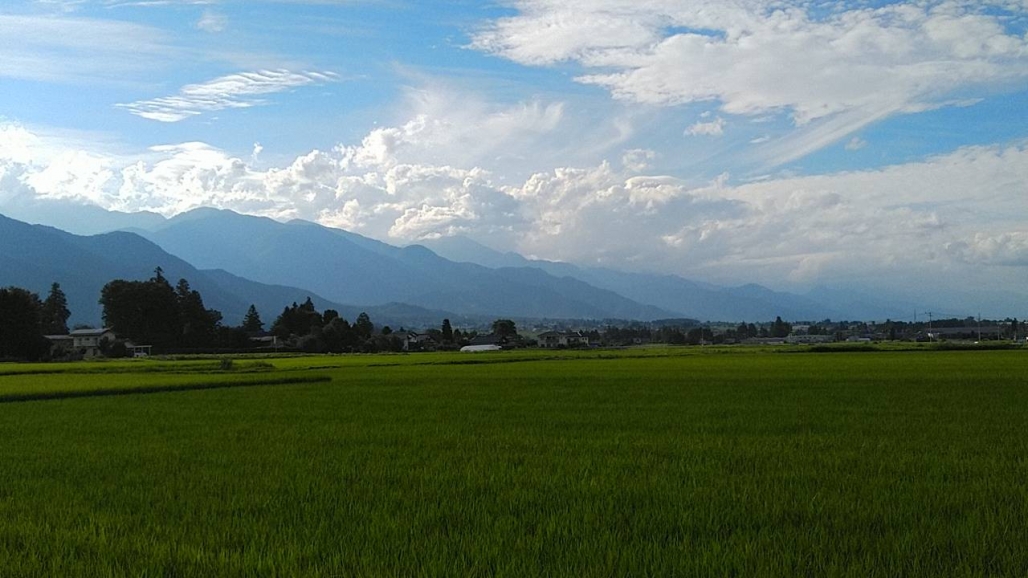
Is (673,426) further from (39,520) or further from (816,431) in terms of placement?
(39,520)

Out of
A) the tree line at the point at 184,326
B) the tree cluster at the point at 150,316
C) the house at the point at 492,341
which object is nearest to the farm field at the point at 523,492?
the tree line at the point at 184,326

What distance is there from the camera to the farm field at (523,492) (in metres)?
6.27

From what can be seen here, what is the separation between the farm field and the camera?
627 cm

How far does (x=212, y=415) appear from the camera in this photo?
757 inches

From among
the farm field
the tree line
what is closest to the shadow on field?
the farm field

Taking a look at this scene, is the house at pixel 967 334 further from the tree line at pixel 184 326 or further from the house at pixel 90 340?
the house at pixel 90 340

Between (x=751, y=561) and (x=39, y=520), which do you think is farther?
(x=39, y=520)

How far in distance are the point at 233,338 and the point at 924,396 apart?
302 feet

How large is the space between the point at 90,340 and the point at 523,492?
107 m

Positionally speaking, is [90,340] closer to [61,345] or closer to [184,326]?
[184,326]

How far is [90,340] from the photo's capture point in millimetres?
101688

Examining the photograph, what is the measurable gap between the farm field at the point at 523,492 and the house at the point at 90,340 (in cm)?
7936

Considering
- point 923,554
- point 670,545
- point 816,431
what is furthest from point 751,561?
point 816,431

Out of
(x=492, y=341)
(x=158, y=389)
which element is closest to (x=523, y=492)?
(x=158, y=389)
